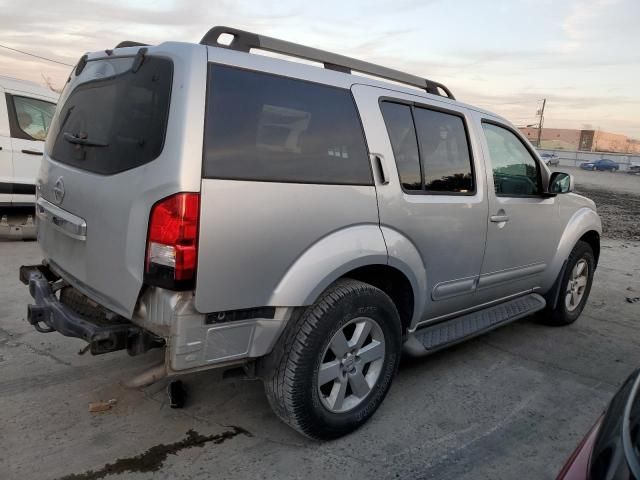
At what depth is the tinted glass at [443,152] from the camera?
3.27 meters

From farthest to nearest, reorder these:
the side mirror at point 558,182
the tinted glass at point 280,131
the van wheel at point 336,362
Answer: the side mirror at point 558,182
the van wheel at point 336,362
the tinted glass at point 280,131

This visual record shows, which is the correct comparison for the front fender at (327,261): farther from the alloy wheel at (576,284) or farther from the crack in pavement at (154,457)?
the alloy wheel at (576,284)

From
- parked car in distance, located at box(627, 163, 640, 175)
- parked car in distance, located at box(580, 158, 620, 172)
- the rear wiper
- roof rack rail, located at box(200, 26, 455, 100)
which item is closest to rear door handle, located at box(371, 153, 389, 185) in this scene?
roof rack rail, located at box(200, 26, 455, 100)

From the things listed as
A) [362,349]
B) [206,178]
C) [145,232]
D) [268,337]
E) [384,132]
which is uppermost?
[384,132]

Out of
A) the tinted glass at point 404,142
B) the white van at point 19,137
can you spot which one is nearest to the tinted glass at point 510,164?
the tinted glass at point 404,142

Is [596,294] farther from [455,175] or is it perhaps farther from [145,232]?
[145,232]

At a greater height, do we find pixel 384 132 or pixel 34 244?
pixel 384 132

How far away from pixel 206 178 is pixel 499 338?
334 centimetres

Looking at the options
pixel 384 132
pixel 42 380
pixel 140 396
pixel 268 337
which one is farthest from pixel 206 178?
pixel 42 380

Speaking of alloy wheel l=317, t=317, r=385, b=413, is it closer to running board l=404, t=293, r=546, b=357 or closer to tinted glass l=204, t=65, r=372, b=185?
running board l=404, t=293, r=546, b=357

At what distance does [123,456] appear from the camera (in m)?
2.59

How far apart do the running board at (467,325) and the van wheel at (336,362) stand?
0.28m

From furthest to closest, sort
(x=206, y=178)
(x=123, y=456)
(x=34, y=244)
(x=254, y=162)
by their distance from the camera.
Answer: (x=34, y=244)
(x=123, y=456)
(x=254, y=162)
(x=206, y=178)

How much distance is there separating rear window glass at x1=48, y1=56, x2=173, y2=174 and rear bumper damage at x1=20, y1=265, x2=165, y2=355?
0.71 metres
